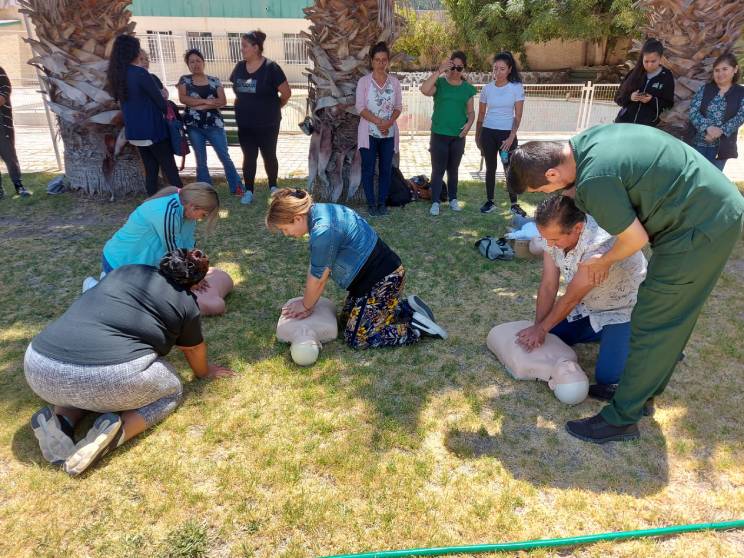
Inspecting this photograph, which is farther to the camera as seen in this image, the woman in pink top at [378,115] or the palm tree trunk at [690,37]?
the palm tree trunk at [690,37]

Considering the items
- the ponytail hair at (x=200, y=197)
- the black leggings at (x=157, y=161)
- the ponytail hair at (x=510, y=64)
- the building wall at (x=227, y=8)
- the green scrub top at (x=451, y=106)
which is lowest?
the black leggings at (x=157, y=161)

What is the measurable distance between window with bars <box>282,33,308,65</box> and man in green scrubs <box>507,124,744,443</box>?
23.9 meters

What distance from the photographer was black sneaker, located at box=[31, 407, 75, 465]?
2.53 m

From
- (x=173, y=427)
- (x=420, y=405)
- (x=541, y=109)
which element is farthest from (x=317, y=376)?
(x=541, y=109)

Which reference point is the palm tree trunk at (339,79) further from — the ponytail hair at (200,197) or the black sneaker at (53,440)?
the black sneaker at (53,440)

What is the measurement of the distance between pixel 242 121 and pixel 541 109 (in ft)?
29.8

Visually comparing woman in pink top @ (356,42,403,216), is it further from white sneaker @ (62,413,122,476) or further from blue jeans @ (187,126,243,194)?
white sneaker @ (62,413,122,476)

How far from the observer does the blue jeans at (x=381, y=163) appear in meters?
6.13

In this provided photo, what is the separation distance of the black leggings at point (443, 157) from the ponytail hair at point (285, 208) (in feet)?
11.2

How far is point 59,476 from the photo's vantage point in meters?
2.48

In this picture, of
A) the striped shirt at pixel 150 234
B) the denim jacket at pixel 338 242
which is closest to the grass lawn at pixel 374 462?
the denim jacket at pixel 338 242

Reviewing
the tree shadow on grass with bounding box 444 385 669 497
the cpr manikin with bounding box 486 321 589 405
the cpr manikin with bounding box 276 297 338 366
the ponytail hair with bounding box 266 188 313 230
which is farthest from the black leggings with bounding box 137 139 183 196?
the tree shadow on grass with bounding box 444 385 669 497

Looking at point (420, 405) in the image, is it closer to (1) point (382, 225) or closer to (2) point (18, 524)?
(2) point (18, 524)

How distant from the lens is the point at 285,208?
9.89ft
